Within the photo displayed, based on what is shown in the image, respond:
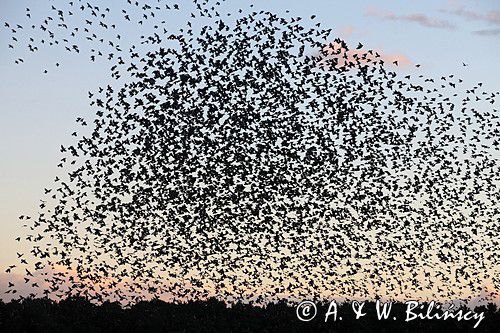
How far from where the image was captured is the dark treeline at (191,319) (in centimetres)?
2367

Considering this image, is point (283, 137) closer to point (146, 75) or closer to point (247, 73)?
point (247, 73)

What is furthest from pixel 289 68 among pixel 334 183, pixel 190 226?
pixel 190 226

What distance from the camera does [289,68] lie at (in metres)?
30.1

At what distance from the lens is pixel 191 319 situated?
25.2 meters

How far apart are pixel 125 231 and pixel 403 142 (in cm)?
1273

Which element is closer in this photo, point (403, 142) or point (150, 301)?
point (150, 301)

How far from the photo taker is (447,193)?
31109mm

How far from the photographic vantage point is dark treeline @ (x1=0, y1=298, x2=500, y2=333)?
23672 mm

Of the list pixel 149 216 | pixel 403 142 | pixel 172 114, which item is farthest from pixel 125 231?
pixel 403 142

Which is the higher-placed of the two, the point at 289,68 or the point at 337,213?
the point at 289,68

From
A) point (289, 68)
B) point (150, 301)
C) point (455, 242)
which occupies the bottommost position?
point (150, 301)

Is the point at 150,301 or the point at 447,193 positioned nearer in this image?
the point at 150,301

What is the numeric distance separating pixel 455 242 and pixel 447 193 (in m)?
2.18

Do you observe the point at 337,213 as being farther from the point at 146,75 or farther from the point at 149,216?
the point at 146,75
